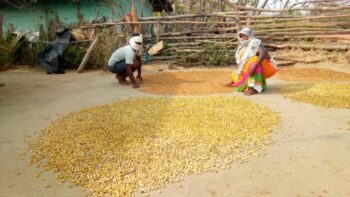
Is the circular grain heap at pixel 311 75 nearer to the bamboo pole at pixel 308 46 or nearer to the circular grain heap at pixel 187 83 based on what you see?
the bamboo pole at pixel 308 46

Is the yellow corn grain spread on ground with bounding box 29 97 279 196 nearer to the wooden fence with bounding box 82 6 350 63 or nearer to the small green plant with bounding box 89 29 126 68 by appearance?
the small green plant with bounding box 89 29 126 68

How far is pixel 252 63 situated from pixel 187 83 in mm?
1521

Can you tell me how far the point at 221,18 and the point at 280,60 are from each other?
226 centimetres

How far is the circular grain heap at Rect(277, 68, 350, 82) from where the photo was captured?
6.57m

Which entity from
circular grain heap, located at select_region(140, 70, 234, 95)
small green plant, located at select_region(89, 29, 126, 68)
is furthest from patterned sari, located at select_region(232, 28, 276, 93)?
small green plant, located at select_region(89, 29, 126, 68)

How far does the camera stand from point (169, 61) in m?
8.85

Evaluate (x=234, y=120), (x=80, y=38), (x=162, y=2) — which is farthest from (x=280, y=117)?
(x=162, y=2)

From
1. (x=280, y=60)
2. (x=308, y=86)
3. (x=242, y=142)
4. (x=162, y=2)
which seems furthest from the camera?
(x=162, y=2)

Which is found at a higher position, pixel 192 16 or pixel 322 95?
pixel 192 16

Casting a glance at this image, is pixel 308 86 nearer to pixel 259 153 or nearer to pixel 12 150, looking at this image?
pixel 259 153

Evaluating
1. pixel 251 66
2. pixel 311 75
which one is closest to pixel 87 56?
pixel 251 66

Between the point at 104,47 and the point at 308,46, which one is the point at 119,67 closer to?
the point at 104,47

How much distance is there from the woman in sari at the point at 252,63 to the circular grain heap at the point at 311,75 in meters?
1.39

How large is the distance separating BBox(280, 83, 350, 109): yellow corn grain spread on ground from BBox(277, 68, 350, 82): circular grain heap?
681 mm
